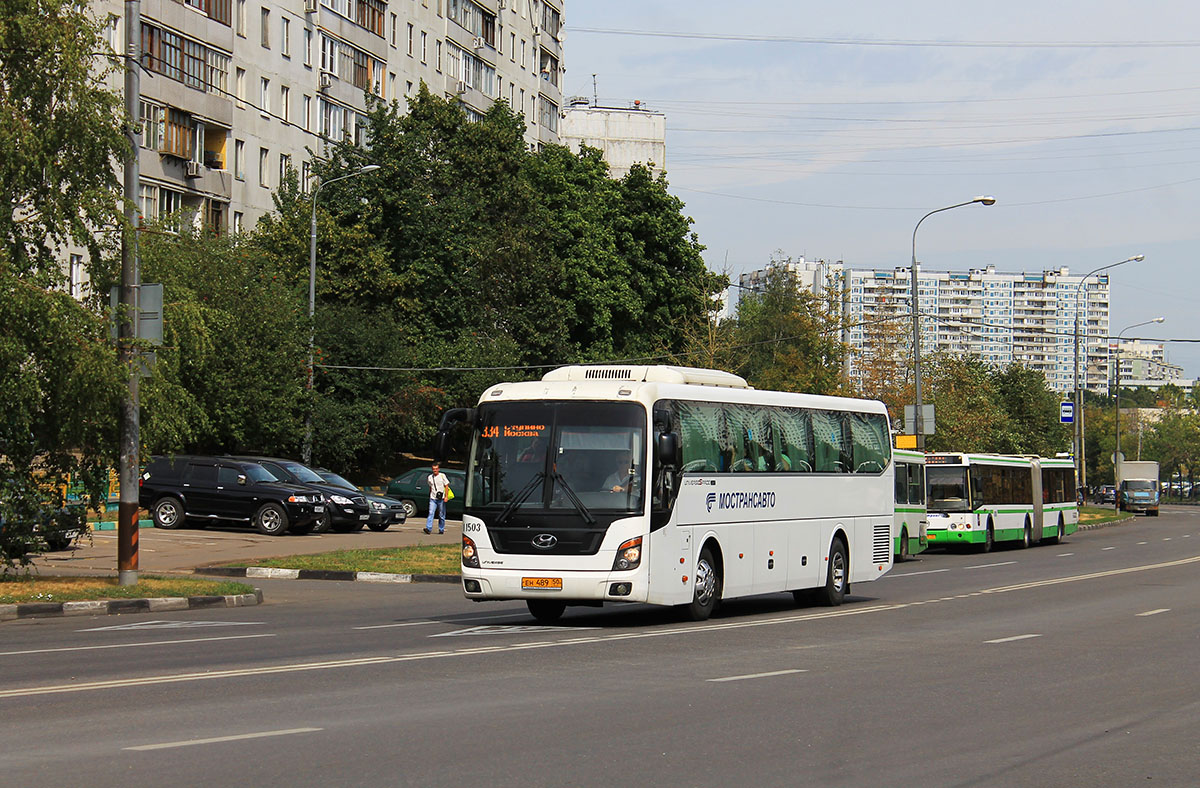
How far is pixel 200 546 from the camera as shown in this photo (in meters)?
31.5

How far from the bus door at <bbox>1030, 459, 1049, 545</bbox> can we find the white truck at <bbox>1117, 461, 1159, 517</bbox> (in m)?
43.7

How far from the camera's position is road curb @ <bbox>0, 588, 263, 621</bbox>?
1830 centimetres

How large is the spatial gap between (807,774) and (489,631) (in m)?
8.87

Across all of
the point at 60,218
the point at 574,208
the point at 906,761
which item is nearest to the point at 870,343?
the point at 574,208

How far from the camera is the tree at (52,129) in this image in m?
20.0

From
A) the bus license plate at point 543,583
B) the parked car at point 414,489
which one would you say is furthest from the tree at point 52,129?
the parked car at point 414,489

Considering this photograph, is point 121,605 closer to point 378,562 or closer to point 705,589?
point 705,589

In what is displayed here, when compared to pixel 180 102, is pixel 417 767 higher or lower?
lower

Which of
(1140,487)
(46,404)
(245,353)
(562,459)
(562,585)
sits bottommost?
(1140,487)

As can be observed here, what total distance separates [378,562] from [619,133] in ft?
297

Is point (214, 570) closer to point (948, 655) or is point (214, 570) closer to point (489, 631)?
point (489, 631)

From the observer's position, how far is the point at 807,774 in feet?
25.7

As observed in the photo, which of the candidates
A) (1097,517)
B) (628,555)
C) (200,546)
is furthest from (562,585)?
(1097,517)

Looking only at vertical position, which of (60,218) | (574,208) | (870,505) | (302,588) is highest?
(574,208)
